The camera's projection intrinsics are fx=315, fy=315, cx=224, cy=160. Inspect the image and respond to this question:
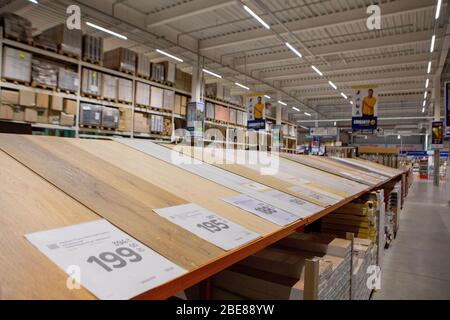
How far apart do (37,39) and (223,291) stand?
5.60 m

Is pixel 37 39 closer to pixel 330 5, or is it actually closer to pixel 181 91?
pixel 181 91

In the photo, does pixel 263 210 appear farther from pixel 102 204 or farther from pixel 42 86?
pixel 42 86

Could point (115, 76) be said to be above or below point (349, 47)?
below

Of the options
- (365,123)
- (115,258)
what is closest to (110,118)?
(115,258)

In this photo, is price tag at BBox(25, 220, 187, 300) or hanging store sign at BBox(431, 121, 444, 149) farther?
hanging store sign at BBox(431, 121, 444, 149)

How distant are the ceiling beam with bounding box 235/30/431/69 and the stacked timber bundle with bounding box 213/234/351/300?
9.13m

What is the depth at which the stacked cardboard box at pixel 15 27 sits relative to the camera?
5010mm

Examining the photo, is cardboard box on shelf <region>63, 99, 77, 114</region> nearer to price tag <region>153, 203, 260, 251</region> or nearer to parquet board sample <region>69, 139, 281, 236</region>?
parquet board sample <region>69, 139, 281, 236</region>

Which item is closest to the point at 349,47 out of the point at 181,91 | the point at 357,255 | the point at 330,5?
the point at 330,5

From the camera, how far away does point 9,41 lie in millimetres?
4992

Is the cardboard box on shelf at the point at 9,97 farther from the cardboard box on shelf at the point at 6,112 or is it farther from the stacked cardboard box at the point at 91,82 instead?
the stacked cardboard box at the point at 91,82

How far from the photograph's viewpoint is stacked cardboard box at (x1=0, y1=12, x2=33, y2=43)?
5010 millimetres

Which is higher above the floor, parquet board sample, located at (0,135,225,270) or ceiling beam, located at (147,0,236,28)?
ceiling beam, located at (147,0,236,28)

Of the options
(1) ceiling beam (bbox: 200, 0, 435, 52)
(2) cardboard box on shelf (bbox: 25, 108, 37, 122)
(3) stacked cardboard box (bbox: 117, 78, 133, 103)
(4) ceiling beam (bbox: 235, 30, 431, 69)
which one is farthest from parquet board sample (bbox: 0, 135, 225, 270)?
(4) ceiling beam (bbox: 235, 30, 431, 69)
